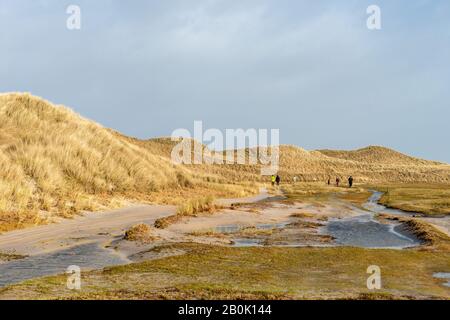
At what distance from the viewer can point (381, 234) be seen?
72.6ft

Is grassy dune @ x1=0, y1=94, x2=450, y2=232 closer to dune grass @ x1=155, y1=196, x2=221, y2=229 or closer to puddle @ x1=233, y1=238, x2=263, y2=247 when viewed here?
dune grass @ x1=155, y1=196, x2=221, y2=229

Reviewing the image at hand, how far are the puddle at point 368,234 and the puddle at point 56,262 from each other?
29.0 feet

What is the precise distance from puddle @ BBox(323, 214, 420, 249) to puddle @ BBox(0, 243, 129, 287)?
883 centimetres

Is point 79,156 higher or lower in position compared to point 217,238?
higher

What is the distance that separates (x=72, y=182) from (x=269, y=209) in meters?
12.5

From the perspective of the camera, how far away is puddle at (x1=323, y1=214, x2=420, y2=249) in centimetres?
1935

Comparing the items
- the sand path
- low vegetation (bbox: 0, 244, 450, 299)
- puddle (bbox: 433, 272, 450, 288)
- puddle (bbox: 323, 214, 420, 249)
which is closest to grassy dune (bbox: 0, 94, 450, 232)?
the sand path

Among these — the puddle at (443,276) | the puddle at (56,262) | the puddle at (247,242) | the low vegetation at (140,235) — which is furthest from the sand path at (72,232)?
the puddle at (443,276)

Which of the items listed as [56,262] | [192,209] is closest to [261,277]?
[56,262]

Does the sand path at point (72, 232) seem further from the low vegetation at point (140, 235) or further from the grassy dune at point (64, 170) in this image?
Result: the grassy dune at point (64, 170)

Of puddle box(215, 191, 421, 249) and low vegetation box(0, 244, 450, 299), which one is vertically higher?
low vegetation box(0, 244, 450, 299)
